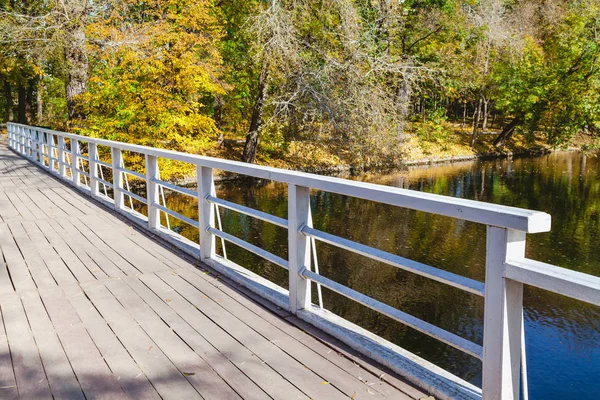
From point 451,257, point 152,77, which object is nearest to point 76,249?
point 451,257

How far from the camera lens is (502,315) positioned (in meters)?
2.06

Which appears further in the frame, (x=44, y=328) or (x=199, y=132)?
(x=199, y=132)

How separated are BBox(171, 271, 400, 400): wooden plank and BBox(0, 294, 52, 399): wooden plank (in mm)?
1174

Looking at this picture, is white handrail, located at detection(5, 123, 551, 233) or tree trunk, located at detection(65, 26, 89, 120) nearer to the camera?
white handrail, located at detection(5, 123, 551, 233)

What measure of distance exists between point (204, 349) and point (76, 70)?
15.8 m

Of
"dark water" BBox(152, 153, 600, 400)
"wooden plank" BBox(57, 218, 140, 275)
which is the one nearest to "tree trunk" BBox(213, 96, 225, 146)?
"dark water" BBox(152, 153, 600, 400)

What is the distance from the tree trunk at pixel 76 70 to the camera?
647 inches

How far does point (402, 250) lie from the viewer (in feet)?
34.7

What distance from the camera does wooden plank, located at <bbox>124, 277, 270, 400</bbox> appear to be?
2.51m

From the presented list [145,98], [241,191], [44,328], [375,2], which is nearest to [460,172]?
[375,2]

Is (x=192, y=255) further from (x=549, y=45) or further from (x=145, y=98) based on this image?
(x=549, y=45)

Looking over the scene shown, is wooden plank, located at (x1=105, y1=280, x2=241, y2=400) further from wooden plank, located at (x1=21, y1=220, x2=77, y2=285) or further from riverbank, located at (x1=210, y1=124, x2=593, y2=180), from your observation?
riverbank, located at (x1=210, y1=124, x2=593, y2=180)

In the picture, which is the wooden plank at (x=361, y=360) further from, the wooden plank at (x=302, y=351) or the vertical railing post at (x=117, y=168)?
the vertical railing post at (x=117, y=168)

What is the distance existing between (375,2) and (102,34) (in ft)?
30.3
